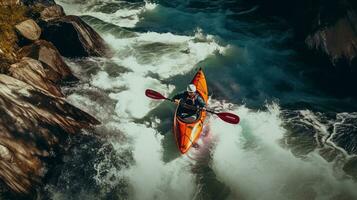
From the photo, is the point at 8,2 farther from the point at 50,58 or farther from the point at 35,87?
the point at 35,87

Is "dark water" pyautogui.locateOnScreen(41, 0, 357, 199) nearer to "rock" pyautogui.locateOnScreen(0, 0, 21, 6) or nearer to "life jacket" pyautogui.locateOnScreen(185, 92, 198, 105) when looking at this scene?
"life jacket" pyautogui.locateOnScreen(185, 92, 198, 105)

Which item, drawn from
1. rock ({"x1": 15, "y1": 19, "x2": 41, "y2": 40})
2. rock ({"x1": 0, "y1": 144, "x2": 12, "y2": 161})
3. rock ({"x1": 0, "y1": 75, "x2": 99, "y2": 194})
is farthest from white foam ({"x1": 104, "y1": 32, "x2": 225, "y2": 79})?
rock ({"x1": 0, "y1": 144, "x2": 12, "y2": 161})

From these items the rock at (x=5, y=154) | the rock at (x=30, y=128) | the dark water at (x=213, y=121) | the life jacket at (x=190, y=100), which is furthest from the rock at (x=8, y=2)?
the life jacket at (x=190, y=100)

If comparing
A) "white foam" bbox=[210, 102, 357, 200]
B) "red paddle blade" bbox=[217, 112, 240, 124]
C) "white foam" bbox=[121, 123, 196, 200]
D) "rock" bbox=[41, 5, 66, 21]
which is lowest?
"white foam" bbox=[121, 123, 196, 200]

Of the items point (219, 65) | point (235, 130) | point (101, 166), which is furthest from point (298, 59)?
point (101, 166)

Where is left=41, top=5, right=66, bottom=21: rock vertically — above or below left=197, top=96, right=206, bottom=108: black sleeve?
above
